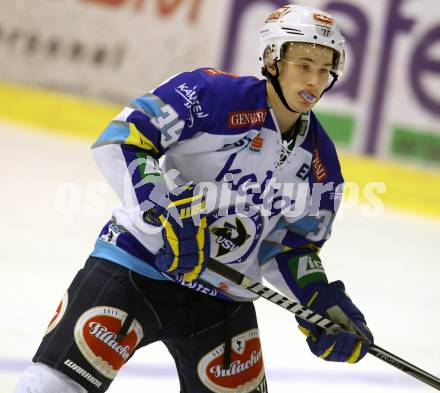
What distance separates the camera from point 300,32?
2.88m

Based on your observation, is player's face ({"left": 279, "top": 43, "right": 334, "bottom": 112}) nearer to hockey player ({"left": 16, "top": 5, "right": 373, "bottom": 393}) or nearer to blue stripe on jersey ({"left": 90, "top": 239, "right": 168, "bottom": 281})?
hockey player ({"left": 16, "top": 5, "right": 373, "bottom": 393})

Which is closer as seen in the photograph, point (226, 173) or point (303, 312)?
point (226, 173)

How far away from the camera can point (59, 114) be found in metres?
7.38

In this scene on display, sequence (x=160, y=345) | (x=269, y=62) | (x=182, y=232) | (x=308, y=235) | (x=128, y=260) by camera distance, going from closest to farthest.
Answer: (x=182, y=232) < (x=128, y=260) < (x=269, y=62) < (x=308, y=235) < (x=160, y=345)

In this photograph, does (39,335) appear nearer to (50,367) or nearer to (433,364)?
(50,367)

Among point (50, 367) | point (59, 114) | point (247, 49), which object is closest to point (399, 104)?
point (247, 49)

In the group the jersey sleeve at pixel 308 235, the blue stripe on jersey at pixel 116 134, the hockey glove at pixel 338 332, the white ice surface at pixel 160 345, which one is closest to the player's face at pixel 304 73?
the jersey sleeve at pixel 308 235

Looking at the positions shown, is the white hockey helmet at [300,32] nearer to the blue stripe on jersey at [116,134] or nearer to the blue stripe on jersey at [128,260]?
the blue stripe on jersey at [116,134]

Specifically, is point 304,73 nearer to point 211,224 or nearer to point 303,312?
point 211,224

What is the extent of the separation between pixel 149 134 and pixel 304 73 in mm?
504

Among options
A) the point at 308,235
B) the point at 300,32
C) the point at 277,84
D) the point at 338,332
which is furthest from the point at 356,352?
the point at 300,32

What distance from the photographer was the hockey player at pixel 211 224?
2689mm

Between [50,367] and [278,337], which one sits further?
[278,337]

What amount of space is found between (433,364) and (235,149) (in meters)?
1.85
